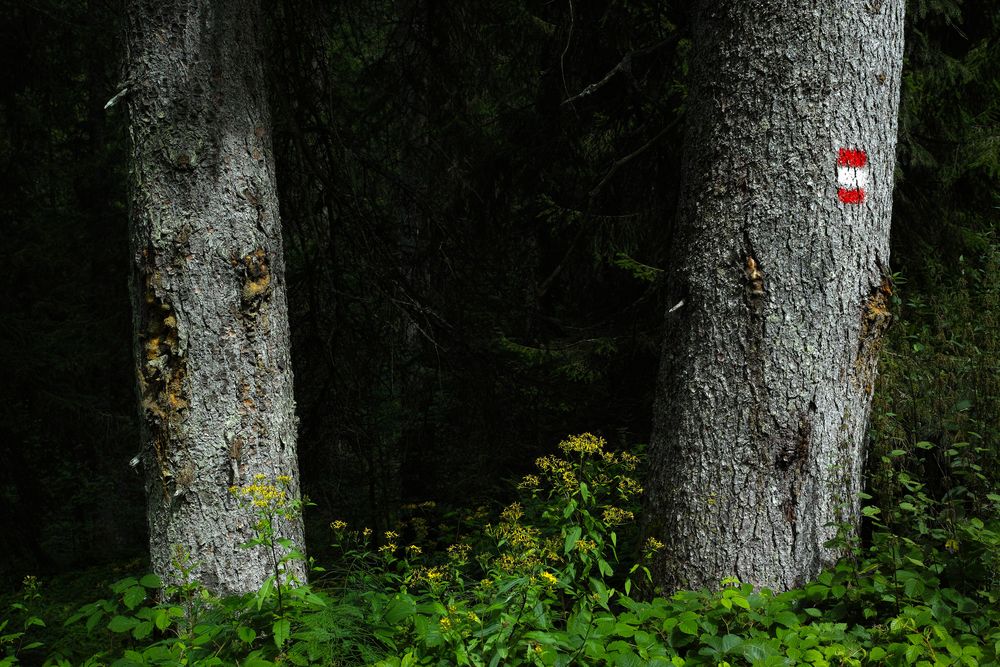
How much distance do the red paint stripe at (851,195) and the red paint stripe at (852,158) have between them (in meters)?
0.10

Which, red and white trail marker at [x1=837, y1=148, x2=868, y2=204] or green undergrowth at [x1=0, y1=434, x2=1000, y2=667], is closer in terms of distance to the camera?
green undergrowth at [x1=0, y1=434, x2=1000, y2=667]

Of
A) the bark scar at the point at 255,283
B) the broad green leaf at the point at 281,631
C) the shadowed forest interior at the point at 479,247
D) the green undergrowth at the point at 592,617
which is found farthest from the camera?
the shadowed forest interior at the point at 479,247

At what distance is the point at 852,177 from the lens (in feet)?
9.78

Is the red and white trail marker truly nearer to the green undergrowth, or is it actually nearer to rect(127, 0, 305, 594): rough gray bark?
the green undergrowth

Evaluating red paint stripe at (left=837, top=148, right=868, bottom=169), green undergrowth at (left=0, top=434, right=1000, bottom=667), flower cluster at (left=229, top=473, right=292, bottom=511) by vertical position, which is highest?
red paint stripe at (left=837, top=148, right=868, bottom=169)

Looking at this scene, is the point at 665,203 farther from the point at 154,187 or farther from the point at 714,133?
the point at 154,187

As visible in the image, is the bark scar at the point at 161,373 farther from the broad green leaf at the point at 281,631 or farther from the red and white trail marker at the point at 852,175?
the red and white trail marker at the point at 852,175

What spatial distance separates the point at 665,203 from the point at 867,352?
2.58 metres

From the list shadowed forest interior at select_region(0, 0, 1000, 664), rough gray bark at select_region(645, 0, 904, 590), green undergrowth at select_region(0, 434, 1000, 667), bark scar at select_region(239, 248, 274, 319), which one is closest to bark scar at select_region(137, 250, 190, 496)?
bark scar at select_region(239, 248, 274, 319)

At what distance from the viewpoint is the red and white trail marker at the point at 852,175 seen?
2.96 meters

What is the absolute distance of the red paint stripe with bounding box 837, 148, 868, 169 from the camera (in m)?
2.96

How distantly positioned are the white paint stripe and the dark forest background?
0.74 metres

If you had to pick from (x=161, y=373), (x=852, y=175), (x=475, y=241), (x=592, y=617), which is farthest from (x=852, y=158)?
(x=475, y=241)

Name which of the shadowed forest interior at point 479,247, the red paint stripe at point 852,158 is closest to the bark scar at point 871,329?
the shadowed forest interior at point 479,247
